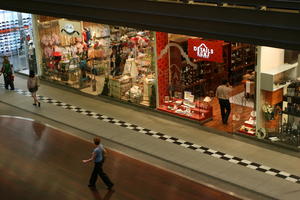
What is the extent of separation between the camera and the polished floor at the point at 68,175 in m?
11.1

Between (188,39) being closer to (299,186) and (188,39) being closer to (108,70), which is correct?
(108,70)

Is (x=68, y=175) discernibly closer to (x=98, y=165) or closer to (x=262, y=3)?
(x=98, y=165)

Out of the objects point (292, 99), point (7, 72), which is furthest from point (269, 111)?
point (7, 72)

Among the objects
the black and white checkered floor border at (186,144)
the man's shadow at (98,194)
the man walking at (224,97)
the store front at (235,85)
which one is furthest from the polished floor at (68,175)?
the man walking at (224,97)

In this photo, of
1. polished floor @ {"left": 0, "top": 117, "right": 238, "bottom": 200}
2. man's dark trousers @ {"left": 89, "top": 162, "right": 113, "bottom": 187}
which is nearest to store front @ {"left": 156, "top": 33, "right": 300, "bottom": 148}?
polished floor @ {"left": 0, "top": 117, "right": 238, "bottom": 200}

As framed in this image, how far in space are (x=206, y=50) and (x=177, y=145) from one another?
8.29ft

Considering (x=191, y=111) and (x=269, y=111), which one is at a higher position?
(x=269, y=111)

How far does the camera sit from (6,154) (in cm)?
1338

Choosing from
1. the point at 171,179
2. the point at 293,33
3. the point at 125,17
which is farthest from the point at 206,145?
the point at 293,33

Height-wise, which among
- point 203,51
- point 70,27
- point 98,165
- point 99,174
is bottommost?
point 99,174

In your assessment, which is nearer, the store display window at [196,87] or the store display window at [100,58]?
the store display window at [196,87]

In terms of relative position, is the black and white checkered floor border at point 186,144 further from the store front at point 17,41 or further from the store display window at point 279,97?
the store front at point 17,41

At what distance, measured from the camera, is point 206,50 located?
13438 millimetres

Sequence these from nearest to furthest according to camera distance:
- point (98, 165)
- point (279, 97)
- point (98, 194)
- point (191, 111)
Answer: point (98, 165) < point (98, 194) < point (279, 97) < point (191, 111)
